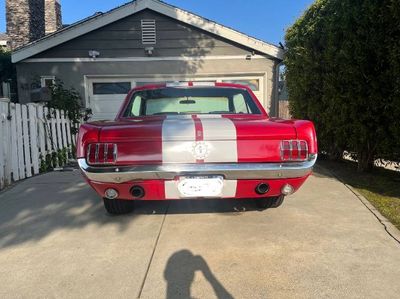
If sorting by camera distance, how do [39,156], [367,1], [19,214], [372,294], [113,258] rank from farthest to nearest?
[39,156] < [367,1] < [19,214] < [113,258] < [372,294]

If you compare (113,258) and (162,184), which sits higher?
(162,184)

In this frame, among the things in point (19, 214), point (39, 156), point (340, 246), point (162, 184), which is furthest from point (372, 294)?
point (39, 156)

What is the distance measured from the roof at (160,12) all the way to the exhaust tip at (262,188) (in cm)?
796

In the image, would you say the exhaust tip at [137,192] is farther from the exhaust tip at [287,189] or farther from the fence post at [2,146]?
the fence post at [2,146]

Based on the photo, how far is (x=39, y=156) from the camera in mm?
7172

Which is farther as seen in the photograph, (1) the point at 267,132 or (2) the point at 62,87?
(2) the point at 62,87

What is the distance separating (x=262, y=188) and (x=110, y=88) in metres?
8.41

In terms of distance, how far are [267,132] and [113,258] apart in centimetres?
168

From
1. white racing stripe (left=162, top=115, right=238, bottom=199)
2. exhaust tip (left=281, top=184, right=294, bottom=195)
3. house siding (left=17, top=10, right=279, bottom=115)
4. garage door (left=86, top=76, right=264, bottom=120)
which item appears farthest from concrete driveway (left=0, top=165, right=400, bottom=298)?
house siding (left=17, top=10, right=279, bottom=115)

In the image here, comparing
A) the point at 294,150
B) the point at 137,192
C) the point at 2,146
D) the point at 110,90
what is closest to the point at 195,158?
the point at 137,192

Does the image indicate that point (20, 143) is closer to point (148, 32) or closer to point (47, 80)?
point (47, 80)

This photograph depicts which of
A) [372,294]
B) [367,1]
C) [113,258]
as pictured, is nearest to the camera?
[372,294]

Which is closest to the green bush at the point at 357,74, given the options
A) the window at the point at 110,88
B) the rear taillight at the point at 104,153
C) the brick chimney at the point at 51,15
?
the rear taillight at the point at 104,153

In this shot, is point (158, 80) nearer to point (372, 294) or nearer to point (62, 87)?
point (62, 87)
